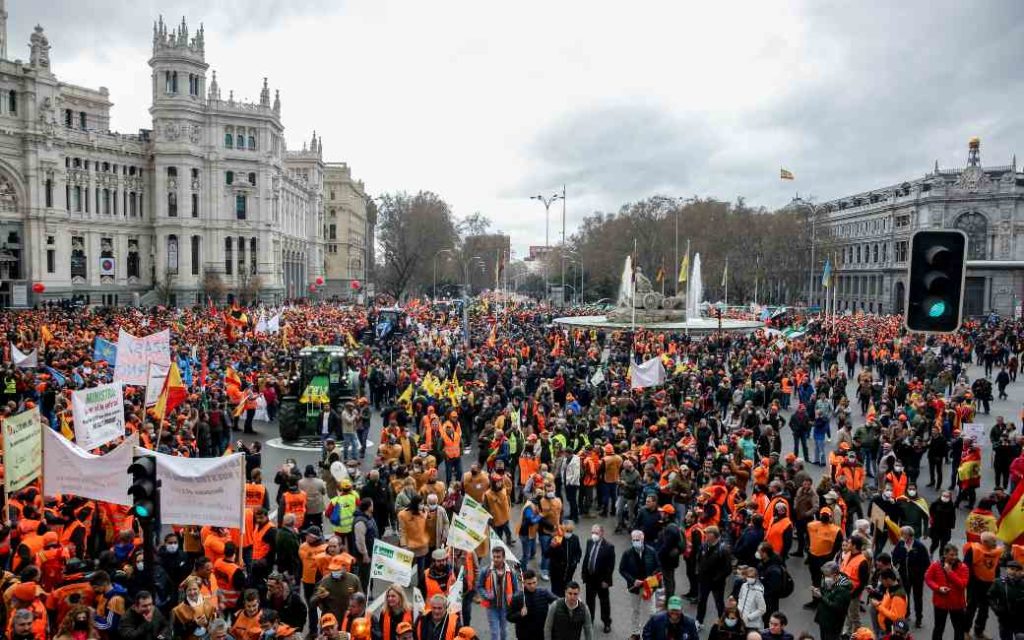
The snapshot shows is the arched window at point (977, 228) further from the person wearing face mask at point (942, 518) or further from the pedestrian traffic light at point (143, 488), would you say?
the pedestrian traffic light at point (143, 488)

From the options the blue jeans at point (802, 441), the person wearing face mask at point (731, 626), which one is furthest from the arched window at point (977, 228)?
Answer: the person wearing face mask at point (731, 626)

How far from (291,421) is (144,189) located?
60.7 m

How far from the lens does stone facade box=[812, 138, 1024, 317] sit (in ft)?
242

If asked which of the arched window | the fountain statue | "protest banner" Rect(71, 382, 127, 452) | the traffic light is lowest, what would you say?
"protest banner" Rect(71, 382, 127, 452)

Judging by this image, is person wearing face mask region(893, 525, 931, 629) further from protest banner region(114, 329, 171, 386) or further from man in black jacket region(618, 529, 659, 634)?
protest banner region(114, 329, 171, 386)

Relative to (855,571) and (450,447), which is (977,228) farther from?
(855,571)

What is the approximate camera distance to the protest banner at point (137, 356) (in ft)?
53.9

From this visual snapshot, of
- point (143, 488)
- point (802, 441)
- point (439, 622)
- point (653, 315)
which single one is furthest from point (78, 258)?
point (439, 622)

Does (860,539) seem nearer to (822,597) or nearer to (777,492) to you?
(822,597)

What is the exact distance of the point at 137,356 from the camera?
671 inches

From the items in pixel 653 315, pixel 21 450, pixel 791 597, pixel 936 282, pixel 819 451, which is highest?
pixel 936 282

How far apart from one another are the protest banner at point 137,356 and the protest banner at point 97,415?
3.89 meters

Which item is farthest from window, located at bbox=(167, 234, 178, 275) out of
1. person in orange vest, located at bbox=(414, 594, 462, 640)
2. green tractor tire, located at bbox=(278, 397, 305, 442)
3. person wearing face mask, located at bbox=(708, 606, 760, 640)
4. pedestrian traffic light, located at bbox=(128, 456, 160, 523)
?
person wearing face mask, located at bbox=(708, 606, 760, 640)

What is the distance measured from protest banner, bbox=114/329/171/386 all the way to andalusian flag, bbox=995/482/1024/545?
15.1 meters
